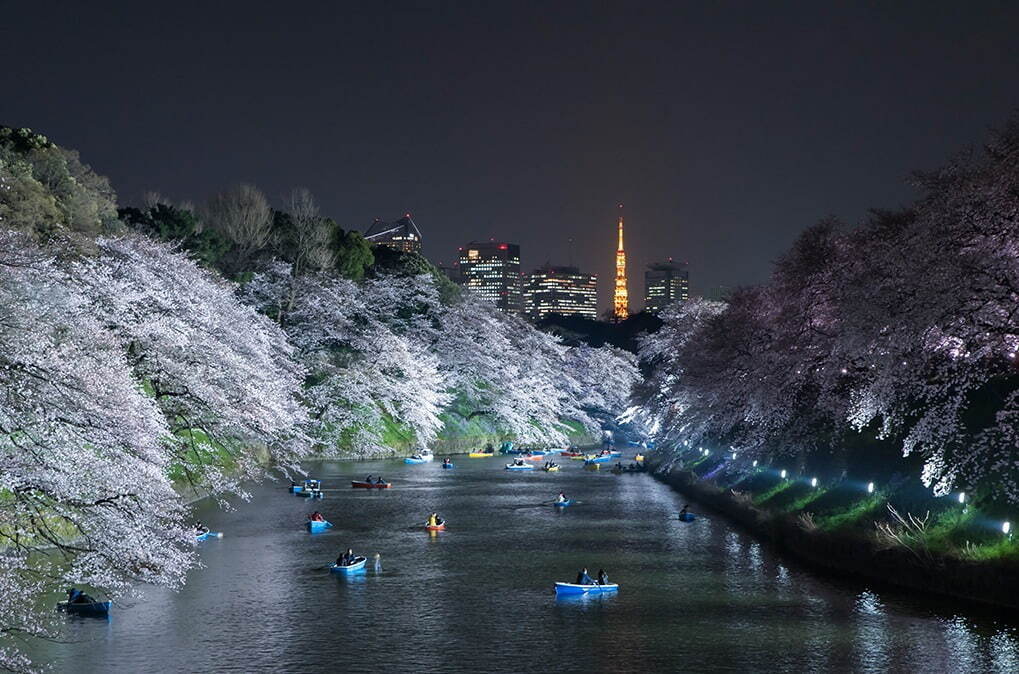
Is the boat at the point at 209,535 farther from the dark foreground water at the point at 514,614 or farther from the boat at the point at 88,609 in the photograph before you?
the boat at the point at 88,609

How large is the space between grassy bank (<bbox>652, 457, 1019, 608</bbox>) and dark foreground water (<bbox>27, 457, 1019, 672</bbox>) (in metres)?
0.95

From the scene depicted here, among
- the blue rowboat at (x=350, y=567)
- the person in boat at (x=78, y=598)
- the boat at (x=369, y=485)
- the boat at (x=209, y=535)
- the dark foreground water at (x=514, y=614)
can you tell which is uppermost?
the boat at (x=369, y=485)

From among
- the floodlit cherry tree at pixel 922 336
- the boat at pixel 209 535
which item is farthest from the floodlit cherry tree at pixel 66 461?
the floodlit cherry tree at pixel 922 336

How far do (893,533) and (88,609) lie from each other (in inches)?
984

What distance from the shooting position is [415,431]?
86438 mm

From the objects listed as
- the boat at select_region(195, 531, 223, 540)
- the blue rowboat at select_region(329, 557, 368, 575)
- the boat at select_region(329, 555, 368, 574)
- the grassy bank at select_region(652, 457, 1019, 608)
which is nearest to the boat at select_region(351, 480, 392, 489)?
the boat at select_region(195, 531, 223, 540)

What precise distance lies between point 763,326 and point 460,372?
49103mm

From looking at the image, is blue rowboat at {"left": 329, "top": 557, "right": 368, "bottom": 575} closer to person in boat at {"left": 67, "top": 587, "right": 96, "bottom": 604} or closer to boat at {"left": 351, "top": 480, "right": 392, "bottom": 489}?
person in boat at {"left": 67, "top": 587, "right": 96, "bottom": 604}

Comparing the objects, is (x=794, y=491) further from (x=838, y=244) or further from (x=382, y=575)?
(x=382, y=575)

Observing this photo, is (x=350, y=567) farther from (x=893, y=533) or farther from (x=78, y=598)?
(x=893, y=533)

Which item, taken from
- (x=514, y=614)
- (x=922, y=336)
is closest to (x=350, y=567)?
(x=514, y=614)

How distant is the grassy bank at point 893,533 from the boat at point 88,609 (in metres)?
24.1

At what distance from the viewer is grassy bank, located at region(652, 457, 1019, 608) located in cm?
2902

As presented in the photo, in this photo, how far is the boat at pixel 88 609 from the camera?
27.8m
